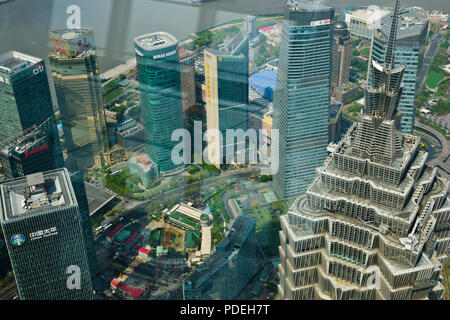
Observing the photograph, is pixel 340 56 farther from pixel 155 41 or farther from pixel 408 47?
pixel 155 41

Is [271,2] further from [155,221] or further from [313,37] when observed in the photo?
[155,221]

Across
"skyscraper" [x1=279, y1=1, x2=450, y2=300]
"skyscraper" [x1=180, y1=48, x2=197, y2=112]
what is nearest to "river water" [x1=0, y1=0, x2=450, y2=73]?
"skyscraper" [x1=180, y1=48, x2=197, y2=112]

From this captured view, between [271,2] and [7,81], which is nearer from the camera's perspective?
[7,81]

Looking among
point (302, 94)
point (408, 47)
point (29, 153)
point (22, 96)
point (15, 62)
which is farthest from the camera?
point (15, 62)

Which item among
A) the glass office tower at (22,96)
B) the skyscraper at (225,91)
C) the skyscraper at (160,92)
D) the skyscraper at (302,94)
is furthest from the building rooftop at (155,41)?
the skyscraper at (302,94)

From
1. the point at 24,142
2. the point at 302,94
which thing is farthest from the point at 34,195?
the point at 302,94

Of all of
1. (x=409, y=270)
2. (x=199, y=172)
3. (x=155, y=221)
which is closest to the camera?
(x=409, y=270)
